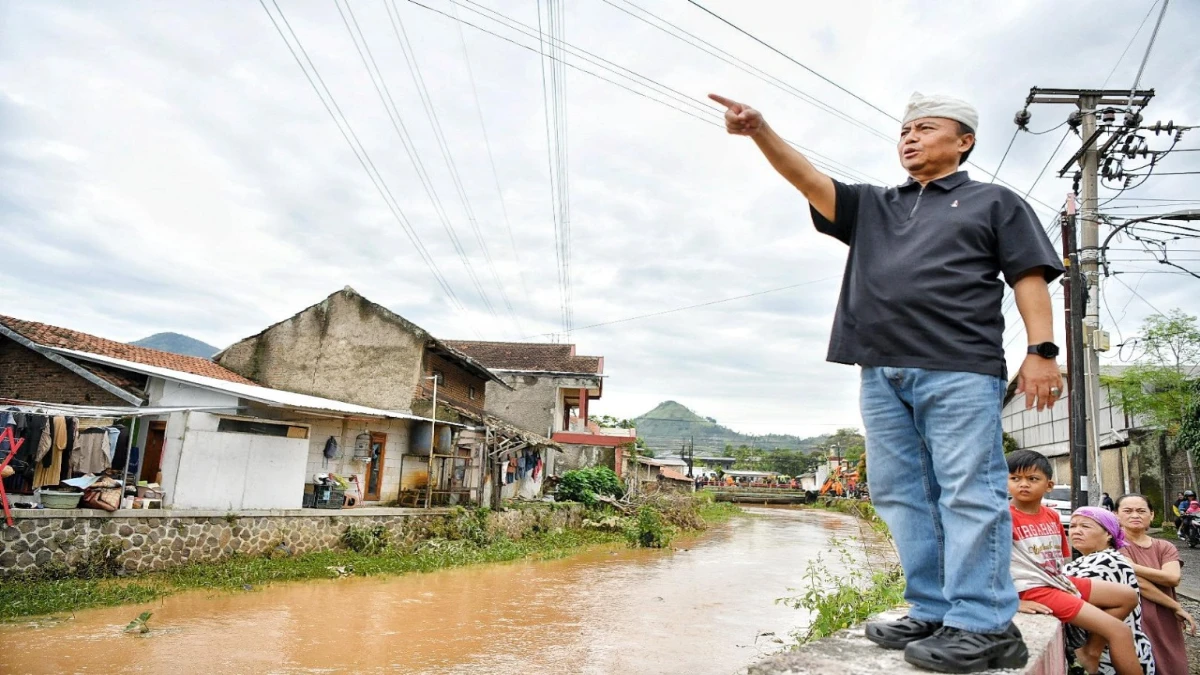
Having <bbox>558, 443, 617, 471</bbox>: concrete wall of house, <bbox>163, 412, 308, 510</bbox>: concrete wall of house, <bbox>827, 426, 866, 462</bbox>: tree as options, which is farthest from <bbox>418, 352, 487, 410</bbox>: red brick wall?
<bbox>827, 426, 866, 462</bbox>: tree

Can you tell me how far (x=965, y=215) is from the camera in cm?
199

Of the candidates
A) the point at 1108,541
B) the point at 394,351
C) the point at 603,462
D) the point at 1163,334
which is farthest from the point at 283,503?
the point at 1163,334

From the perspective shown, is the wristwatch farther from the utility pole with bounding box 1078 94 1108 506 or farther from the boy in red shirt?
the utility pole with bounding box 1078 94 1108 506

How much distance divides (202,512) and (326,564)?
219 centimetres

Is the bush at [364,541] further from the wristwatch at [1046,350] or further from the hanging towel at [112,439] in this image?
the wristwatch at [1046,350]

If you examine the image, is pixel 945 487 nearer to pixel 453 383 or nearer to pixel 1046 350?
pixel 1046 350

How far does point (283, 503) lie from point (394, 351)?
6.39 meters

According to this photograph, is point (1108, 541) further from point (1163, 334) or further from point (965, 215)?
point (1163, 334)

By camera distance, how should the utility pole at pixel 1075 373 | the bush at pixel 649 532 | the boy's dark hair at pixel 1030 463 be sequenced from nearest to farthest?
the boy's dark hair at pixel 1030 463, the utility pole at pixel 1075 373, the bush at pixel 649 532

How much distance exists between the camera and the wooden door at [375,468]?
1680cm

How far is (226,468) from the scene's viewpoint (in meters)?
12.4

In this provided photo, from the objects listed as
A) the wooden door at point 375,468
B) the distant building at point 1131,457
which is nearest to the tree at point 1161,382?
the distant building at point 1131,457

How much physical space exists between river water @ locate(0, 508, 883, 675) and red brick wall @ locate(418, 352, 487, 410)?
7.27m

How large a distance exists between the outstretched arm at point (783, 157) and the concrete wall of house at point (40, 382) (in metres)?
14.7
